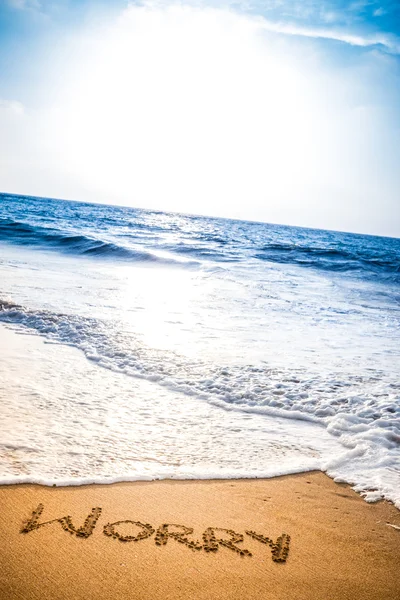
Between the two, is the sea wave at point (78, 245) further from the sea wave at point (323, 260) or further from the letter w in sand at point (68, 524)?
the letter w in sand at point (68, 524)

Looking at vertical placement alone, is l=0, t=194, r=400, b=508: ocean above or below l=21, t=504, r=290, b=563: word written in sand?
above

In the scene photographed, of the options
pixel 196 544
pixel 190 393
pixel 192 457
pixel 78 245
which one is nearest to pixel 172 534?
pixel 196 544

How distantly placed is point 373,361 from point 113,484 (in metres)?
4.66

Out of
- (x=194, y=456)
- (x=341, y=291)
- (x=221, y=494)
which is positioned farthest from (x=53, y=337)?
(x=341, y=291)

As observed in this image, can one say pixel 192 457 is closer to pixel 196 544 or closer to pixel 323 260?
pixel 196 544

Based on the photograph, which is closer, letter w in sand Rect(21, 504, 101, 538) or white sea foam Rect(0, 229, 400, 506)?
letter w in sand Rect(21, 504, 101, 538)

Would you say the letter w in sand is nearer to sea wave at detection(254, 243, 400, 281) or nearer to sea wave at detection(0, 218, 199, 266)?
sea wave at detection(0, 218, 199, 266)

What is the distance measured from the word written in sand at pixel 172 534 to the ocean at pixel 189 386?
386 millimetres

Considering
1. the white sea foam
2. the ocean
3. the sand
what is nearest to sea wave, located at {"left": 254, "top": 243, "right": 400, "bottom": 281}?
the ocean

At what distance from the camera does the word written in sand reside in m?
2.17

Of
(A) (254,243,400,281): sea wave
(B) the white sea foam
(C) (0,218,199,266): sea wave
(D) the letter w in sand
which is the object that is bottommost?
(D) the letter w in sand

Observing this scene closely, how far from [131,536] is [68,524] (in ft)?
1.18

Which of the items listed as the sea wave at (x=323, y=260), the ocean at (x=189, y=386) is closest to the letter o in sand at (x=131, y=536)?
the ocean at (x=189, y=386)

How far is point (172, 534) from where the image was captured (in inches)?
88.3
